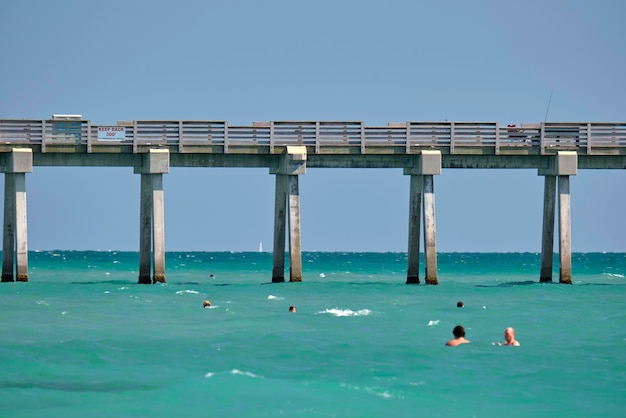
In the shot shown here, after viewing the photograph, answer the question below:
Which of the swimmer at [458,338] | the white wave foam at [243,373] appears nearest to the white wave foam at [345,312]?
the swimmer at [458,338]

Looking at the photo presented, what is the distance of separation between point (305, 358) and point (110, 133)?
2228 cm

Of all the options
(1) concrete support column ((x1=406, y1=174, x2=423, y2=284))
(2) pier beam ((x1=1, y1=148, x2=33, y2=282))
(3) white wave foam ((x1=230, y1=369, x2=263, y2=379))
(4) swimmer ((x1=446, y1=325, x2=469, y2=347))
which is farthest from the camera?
(1) concrete support column ((x1=406, y1=174, x2=423, y2=284))

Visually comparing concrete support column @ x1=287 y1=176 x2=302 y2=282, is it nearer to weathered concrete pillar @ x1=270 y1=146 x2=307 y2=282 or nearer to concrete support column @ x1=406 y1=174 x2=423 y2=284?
weathered concrete pillar @ x1=270 y1=146 x2=307 y2=282

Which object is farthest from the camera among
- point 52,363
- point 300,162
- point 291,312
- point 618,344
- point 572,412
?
point 300,162

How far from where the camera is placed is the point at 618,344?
31328mm

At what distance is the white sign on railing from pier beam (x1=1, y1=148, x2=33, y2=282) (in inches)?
115

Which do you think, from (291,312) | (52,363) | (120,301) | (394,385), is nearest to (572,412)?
(394,385)

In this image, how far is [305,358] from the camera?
28062mm

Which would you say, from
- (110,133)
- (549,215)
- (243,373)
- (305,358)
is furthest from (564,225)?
(243,373)

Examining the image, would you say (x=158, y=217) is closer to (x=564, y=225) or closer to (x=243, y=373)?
(x=564, y=225)

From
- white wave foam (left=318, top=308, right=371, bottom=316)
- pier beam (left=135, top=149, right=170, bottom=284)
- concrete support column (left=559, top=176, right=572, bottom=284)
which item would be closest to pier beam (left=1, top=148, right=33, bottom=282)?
pier beam (left=135, top=149, right=170, bottom=284)

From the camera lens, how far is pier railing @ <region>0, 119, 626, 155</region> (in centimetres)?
4778

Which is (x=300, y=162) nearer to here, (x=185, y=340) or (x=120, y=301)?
(x=120, y=301)

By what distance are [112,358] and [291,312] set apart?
12343 mm
